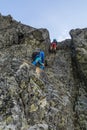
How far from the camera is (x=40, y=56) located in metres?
35.2

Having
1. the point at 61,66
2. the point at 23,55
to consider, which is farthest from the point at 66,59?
the point at 23,55

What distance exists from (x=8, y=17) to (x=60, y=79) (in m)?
22.5

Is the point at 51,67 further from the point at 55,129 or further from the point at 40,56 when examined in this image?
the point at 55,129

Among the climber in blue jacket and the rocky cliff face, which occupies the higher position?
the climber in blue jacket

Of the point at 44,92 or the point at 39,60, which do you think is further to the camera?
the point at 39,60

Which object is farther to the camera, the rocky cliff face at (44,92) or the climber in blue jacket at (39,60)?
the climber in blue jacket at (39,60)

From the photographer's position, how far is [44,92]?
91.9ft

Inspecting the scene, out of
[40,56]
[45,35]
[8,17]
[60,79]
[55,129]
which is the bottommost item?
[55,129]

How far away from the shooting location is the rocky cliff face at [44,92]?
24094mm

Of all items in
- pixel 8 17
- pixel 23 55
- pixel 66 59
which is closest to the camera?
pixel 23 55

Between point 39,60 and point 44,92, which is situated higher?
point 39,60

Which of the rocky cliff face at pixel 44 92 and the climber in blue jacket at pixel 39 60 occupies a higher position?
the climber in blue jacket at pixel 39 60

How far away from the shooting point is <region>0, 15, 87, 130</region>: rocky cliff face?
2409cm

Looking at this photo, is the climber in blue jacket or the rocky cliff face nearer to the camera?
the rocky cliff face
